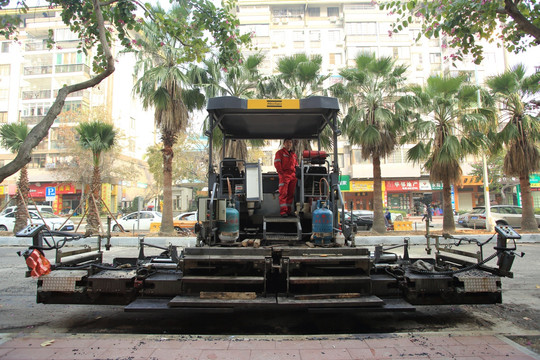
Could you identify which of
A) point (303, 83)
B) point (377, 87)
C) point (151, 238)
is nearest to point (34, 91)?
point (151, 238)

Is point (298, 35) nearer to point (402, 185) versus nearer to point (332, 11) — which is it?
point (332, 11)

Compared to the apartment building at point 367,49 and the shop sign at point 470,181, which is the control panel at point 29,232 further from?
the shop sign at point 470,181

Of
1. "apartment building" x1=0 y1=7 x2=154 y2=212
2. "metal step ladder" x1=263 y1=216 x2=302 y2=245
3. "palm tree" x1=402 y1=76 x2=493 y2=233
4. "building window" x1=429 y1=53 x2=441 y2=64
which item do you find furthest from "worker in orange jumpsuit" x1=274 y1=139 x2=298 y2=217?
"building window" x1=429 y1=53 x2=441 y2=64

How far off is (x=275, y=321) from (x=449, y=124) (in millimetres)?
14411

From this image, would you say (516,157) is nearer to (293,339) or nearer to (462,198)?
(293,339)

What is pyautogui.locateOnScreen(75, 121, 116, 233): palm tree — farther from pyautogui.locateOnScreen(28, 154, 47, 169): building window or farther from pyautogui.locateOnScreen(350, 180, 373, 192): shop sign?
pyautogui.locateOnScreen(350, 180, 373, 192): shop sign

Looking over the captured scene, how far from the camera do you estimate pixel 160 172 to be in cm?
3297

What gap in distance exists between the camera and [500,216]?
21000mm

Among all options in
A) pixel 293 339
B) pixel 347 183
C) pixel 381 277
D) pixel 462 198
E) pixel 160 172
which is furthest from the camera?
pixel 462 198

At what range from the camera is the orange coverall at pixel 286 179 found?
232 inches

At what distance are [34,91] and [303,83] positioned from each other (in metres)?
34.5

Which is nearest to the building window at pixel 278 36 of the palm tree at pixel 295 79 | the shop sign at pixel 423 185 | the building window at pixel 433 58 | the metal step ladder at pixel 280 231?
the building window at pixel 433 58

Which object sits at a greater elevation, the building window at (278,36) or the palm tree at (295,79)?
the building window at (278,36)

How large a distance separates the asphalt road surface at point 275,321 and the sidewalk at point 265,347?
1.83 feet
